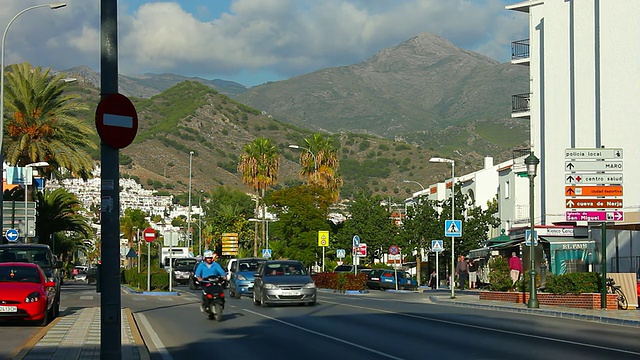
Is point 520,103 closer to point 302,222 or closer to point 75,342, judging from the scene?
point 302,222

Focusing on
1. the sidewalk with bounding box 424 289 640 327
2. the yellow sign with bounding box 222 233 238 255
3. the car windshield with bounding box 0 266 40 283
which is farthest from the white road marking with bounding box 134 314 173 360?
the yellow sign with bounding box 222 233 238 255

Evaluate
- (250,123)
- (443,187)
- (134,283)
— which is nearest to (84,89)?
(250,123)

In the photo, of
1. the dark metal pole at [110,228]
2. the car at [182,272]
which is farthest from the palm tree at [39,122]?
the dark metal pole at [110,228]

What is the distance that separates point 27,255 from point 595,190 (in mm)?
19031

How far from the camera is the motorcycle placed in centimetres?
2555

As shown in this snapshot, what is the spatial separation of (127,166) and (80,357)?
156244 millimetres

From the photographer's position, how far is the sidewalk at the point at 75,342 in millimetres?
15133

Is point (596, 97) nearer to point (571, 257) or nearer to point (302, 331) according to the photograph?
point (571, 257)

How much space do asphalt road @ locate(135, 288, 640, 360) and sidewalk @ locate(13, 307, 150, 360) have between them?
1.68ft

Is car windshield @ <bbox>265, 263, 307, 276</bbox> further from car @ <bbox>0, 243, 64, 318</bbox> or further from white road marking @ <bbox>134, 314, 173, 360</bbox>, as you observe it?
car @ <bbox>0, 243, 64, 318</bbox>

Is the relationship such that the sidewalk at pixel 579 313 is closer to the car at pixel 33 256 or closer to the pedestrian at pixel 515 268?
the pedestrian at pixel 515 268

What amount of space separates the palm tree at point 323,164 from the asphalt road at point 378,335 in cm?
5461

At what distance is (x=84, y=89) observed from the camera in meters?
198

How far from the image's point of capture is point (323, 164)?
8512 cm
